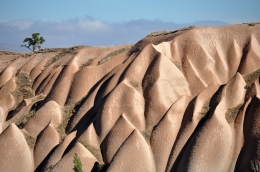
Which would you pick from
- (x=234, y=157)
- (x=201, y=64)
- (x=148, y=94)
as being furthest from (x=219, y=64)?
(x=234, y=157)

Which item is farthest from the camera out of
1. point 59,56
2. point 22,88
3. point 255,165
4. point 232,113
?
point 59,56

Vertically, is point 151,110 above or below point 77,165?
above

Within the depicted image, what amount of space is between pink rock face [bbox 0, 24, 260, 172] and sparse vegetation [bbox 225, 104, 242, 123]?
0.05m

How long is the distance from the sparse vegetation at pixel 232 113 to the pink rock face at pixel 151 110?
0.05 m

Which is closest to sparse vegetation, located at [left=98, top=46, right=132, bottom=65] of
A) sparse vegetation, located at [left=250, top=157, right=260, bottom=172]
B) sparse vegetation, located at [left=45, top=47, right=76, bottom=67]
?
sparse vegetation, located at [left=45, top=47, right=76, bottom=67]

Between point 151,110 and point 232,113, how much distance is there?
514cm

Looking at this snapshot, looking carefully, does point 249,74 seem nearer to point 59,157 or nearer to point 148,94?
point 148,94

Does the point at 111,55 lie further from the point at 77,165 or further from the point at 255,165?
the point at 255,165

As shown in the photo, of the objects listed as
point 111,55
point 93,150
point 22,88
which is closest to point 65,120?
point 93,150

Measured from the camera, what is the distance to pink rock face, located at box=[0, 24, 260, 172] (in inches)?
1218

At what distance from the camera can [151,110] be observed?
34406 millimetres

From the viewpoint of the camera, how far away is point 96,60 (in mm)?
41562

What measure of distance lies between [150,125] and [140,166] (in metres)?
3.22

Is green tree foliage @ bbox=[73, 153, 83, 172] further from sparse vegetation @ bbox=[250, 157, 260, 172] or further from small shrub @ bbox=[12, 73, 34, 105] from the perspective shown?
small shrub @ bbox=[12, 73, 34, 105]
